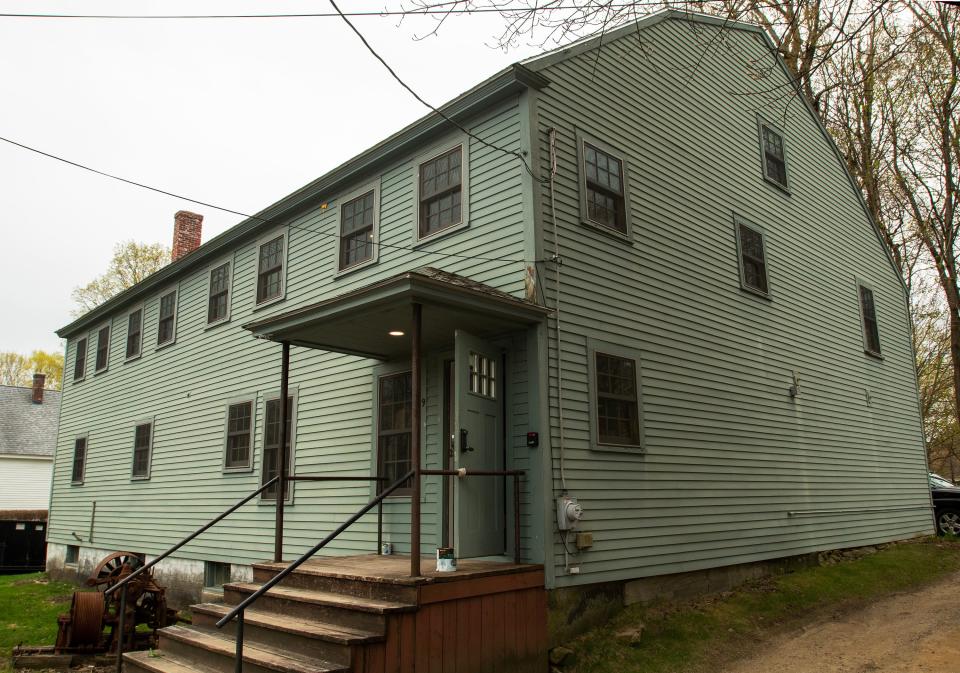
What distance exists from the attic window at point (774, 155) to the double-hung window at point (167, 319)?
1193cm

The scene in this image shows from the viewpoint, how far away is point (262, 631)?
6832 millimetres

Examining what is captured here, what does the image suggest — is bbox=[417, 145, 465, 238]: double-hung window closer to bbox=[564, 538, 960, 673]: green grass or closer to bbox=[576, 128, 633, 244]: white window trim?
bbox=[576, 128, 633, 244]: white window trim

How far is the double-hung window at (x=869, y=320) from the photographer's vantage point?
586 inches

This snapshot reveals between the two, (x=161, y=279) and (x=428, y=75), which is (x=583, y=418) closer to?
(x=428, y=75)

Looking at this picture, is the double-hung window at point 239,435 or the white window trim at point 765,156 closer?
the double-hung window at point 239,435

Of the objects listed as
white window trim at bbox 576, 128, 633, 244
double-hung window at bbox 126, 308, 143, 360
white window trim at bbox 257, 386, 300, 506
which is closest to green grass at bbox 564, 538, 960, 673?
white window trim at bbox 576, 128, 633, 244

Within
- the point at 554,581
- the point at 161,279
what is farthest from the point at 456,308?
the point at 161,279

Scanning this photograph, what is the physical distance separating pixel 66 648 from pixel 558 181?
8.13 m

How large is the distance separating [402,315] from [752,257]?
6950mm

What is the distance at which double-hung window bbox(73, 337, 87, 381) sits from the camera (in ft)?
63.6

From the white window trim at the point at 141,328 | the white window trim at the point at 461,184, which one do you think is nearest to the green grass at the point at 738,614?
the white window trim at the point at 461,184

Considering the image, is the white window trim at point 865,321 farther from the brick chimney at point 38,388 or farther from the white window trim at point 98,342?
the brick chimney at point 38,388

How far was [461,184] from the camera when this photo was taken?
925 cm

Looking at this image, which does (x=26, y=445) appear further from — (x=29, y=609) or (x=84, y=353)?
(x=29, y=609)
